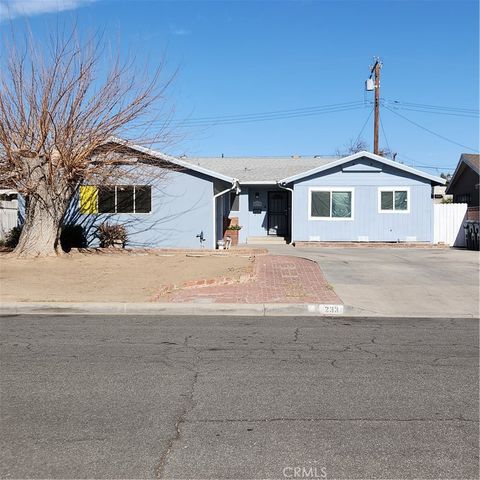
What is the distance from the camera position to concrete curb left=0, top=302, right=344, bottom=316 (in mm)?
9766

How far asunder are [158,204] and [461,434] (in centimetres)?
1754

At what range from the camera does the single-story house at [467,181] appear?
28.2 m

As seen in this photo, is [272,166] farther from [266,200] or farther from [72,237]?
[72,237]

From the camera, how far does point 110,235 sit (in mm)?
20391

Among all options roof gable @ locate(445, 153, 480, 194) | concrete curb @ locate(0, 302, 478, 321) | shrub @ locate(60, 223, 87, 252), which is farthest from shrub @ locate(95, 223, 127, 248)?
roof gable @ locate(445, 153, 480, 194)

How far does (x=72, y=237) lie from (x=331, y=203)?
1114cm

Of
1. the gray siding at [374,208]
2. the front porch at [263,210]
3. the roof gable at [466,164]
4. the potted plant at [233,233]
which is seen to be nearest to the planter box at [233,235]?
the potted plant at [233,233]

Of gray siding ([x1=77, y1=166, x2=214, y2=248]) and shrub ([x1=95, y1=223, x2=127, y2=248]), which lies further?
gray siding ([x1=77, y1=166, x2=214, y2=248])

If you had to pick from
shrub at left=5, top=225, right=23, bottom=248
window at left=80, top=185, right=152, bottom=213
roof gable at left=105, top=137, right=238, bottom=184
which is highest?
roof gable at left=105, top=137, right=238, bottom=184

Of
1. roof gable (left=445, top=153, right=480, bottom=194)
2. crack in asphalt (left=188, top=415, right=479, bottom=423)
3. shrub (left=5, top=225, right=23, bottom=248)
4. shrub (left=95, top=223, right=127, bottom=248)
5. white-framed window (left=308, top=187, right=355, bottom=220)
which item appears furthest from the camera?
roof gable (left=445, top=153, right=480, bottom=194)

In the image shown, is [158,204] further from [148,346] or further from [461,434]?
[461,434]

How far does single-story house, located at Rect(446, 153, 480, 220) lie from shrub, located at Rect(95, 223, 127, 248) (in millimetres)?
16506

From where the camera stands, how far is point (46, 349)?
275 inches

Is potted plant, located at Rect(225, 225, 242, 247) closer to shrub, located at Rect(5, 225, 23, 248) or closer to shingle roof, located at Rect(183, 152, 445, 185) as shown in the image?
shingle roof, located at Rect(183, 152, 445, 185)
